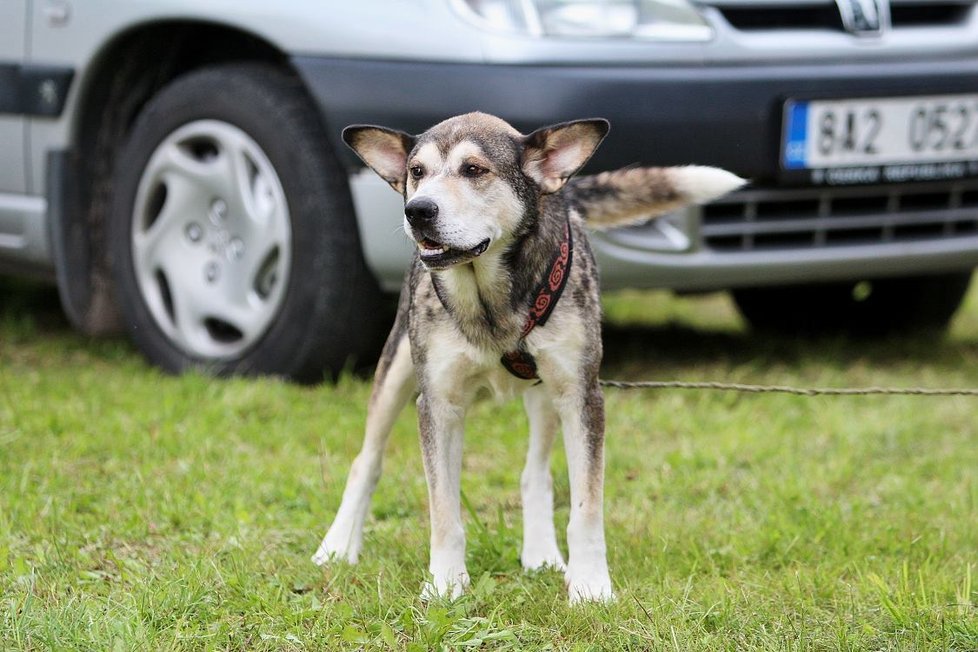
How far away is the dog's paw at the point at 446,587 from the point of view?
2.99 metres

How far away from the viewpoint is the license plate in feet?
15.3

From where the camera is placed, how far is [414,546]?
341 cm

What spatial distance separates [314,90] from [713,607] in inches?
93.7

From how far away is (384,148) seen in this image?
Result: 3.06 metres

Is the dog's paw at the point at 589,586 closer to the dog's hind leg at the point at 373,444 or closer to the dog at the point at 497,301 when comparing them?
the dog at the point at 497,301

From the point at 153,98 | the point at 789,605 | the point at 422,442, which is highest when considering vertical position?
the point at 153,98

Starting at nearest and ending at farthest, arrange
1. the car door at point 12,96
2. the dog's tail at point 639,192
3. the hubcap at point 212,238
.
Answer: the dog's tail at point 639,192
the hubcap at point 212,238
the car door at point 12,96

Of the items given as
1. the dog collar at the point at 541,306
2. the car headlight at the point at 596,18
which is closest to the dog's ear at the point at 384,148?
the dog collar at the point at 541,306

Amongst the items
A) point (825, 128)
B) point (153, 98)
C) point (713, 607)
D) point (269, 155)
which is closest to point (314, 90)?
→ point (269, 155)

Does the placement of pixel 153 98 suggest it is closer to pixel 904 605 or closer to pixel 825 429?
pixel 825 429

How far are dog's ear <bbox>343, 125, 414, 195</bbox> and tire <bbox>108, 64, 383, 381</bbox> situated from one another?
1.60 m

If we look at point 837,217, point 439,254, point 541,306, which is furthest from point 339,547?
point 837,217

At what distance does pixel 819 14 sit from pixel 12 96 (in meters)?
2.85

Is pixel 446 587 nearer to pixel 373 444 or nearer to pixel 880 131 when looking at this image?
pixel 373 444
